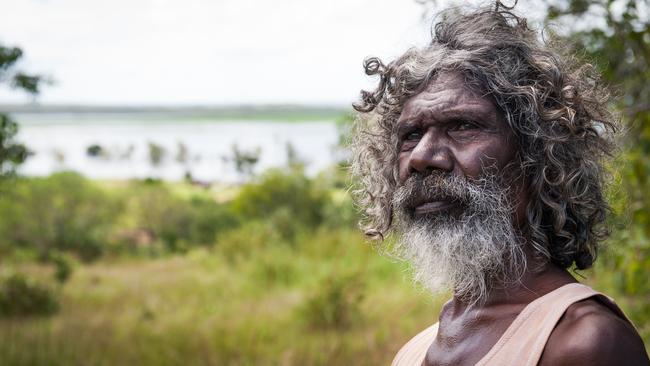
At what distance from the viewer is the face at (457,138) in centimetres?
179

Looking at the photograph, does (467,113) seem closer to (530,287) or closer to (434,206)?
(434,206)

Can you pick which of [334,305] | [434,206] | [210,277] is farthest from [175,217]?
[434,206]

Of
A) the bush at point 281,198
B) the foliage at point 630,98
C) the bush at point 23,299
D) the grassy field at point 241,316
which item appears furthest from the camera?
the bush at point 281,198

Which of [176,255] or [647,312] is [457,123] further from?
[176,255]

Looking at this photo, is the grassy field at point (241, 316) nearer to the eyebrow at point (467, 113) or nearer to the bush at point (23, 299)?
the bush at point (23, 299)

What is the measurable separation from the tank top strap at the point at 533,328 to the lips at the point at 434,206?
1.08ft

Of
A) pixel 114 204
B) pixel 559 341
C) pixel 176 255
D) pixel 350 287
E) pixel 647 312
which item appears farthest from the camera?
pixel 114 204

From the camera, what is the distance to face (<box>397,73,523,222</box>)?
179cm

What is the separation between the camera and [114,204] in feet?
79.8

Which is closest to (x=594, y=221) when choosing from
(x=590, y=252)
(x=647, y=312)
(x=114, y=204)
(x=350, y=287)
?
(x=590, y=252)

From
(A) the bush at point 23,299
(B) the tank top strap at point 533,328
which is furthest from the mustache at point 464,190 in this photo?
(A) the bush at point 23,299

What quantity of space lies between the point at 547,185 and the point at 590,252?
219 millimetres

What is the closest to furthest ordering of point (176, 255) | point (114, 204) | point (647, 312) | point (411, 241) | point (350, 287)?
point (411, 241) → point (647, 312) → point (350, 287) → point (176, 255) → point (114, 204)

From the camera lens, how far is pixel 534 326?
1.58 meters
